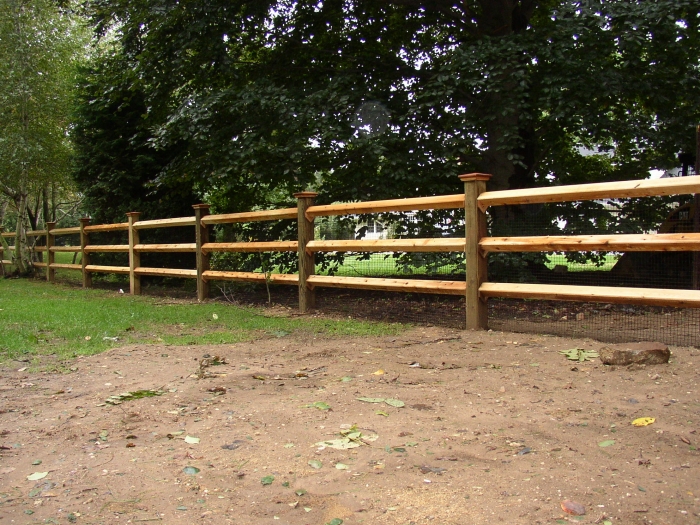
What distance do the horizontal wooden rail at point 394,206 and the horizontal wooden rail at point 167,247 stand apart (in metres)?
3.02

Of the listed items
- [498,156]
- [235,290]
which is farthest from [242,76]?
[498,156]

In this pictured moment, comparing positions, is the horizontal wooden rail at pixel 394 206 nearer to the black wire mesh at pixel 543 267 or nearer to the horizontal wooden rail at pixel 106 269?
the black wire mesh at pixel 543 267

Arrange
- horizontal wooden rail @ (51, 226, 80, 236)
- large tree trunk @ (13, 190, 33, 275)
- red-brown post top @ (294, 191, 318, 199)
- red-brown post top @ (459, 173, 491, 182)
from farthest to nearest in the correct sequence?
large tree trunk @ (13, 190, 33, 275) < horizontal wooden rail @ (51, 226, 80, 236) < red-brown post top @ (294, 191, 318, 199) < red-brown post top @ (459, 173, 491, 182)

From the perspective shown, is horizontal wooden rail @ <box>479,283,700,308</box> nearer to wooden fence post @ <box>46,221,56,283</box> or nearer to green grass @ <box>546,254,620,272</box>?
green grass @ <box>546,254,620,272</box>

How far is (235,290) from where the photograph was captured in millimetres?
10711

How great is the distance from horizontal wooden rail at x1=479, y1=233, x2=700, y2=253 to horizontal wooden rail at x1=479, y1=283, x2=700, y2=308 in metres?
0.34

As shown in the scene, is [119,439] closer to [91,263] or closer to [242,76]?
[242,76]

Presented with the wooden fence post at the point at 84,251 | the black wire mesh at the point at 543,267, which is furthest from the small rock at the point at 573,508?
the wooden fence post at the point at 84,251

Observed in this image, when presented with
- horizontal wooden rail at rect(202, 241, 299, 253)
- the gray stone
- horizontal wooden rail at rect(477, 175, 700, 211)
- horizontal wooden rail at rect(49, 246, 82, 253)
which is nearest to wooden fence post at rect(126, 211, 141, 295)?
horizontal wooden rail at rect(202, 241, 299, 253)

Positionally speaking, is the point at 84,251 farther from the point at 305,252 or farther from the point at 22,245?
the point at 305,252

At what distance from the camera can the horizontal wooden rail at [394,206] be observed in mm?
6566

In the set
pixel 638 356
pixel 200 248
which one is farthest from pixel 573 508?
pixel 200 248

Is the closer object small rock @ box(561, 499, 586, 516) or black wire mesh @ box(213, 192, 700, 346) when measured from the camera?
small rock @ box(561, 499, 586, 516)

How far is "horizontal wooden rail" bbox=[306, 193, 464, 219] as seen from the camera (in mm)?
6566
